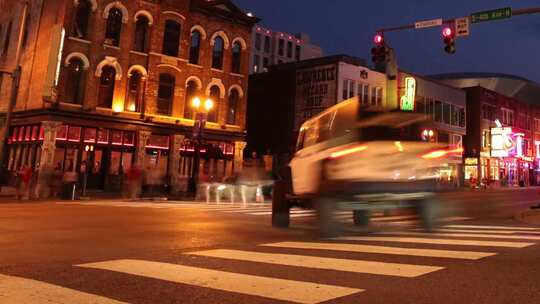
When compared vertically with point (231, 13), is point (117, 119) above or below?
below

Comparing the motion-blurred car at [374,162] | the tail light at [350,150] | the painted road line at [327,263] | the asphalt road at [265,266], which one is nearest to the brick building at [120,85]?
the asphalt road at [265,266]

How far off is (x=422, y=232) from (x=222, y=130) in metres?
24.3

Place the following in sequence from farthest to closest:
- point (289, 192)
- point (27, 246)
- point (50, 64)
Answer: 1. point (50, 64)
2. point (289, 192)
3. point (27, 246)

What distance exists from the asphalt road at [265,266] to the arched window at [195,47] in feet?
77.4

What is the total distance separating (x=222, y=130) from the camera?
33.1 metres

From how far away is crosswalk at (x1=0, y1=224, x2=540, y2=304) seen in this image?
185 inches

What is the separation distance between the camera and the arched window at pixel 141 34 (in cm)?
3025

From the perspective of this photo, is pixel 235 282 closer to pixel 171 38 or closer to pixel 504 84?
pixel 171 38

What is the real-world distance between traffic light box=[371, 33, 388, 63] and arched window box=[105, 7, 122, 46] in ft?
57.8

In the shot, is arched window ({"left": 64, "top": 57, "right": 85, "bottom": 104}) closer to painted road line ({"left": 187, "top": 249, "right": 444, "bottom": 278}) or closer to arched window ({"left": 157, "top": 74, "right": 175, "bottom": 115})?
arched window ({"left": 157, "top": 74, "right": 175, "bottom": 115})

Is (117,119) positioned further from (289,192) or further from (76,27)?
(289,192)

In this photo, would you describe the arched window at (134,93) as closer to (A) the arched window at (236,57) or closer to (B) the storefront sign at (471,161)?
(A) the arched window at (236,57)

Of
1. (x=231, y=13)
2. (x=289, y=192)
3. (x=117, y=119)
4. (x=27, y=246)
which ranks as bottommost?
(x=27, y=246)

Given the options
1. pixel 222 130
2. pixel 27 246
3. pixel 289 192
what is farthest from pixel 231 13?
pixel 27 246
